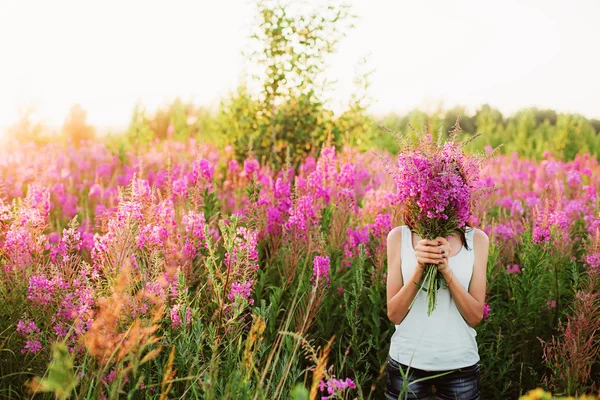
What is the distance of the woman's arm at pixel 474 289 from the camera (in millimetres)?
2766

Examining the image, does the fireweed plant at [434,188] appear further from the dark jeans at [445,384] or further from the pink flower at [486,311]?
the pink flower at [486,311]

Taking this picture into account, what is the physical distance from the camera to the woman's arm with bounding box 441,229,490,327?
2.77 m

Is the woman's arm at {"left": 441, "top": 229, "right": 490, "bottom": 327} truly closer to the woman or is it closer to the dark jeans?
the woman

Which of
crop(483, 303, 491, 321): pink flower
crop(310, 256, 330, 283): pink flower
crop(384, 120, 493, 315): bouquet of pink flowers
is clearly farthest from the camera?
crop(483, 303, 491, 321): pink flower

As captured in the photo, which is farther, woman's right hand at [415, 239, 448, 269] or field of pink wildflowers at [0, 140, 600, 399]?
woman's right hand at [415, 239, 448, 269]

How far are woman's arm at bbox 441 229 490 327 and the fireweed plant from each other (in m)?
0.07

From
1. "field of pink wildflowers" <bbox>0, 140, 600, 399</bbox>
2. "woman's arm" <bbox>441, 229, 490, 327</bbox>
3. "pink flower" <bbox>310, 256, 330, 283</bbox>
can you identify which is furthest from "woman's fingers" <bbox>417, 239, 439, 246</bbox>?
"pink flower" <bbox>310, 256, 330, 283</bbox>

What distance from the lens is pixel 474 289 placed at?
2900 millimetres

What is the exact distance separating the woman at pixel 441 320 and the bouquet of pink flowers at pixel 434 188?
99mm

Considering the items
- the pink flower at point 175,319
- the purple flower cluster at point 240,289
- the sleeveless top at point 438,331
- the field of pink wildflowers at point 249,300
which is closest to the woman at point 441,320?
the sleeveless top at point 438,331

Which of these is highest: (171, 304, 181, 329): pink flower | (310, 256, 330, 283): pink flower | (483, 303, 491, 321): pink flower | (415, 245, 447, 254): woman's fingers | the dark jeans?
(415, 245, 447, 254): woman's fingers

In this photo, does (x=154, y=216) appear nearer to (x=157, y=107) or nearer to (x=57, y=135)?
(x=57, y=135)

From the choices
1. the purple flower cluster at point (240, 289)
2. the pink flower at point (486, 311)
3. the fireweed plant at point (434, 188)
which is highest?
the fireweed plant at point (434, 188)

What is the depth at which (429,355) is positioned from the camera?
2.84 meters
